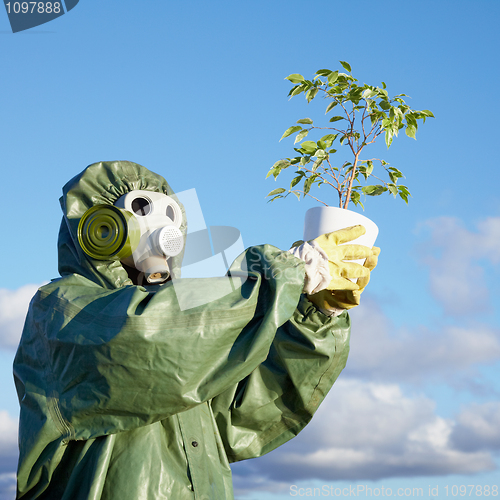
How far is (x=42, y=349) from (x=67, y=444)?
1.19 ft

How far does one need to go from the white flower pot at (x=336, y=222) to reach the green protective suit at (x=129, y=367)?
417mm

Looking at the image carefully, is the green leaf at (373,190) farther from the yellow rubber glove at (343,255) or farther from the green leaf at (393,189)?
the yellow rubber glove at (343,255)

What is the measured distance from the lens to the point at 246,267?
2229mm

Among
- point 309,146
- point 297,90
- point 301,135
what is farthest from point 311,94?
point 309,146

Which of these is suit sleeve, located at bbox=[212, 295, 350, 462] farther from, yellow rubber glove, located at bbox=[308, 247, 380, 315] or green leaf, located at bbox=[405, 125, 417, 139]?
green leaf, located at bbox=[405, 125, 417, 139]

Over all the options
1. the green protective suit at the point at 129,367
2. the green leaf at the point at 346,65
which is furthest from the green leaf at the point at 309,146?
the green protective suit at the point at 129,367

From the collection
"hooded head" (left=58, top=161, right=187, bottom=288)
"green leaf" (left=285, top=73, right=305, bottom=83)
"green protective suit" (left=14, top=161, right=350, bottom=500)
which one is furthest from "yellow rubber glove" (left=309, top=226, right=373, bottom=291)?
"green leaf" (left=285, top=73, right=305, bottom=83)

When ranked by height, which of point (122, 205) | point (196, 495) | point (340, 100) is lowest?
Answer: point (196, 495)

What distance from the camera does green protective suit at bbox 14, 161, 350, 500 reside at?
208 centimetres

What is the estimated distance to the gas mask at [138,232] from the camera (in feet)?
7.98

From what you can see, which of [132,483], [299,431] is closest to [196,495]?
[132,483]

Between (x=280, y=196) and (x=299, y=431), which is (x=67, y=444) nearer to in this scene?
(x=299, y=431)

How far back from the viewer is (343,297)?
2701mm

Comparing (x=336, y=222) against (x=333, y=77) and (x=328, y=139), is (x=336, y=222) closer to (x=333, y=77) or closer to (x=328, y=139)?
(x=328, y=139)
